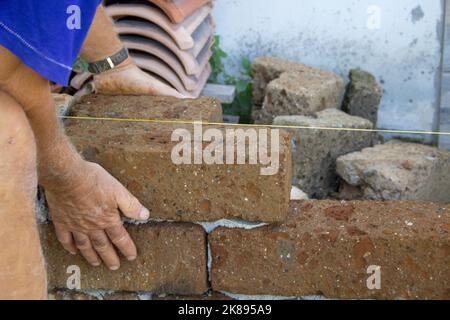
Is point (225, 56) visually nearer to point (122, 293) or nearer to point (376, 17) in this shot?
point (376, 17)

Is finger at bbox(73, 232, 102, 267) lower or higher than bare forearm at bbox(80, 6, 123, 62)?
lower

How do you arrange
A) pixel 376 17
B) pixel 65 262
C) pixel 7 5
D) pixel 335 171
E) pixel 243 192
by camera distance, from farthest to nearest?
pixel 376 17 < pixel 335 171 < pixel 65 262 < pixel 243 192 < pixel 7 5

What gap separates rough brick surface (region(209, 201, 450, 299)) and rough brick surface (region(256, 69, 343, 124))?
6.30ft

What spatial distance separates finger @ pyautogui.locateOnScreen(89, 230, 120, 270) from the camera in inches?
112

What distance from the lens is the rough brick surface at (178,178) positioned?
9.05ft

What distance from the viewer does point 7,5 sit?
2123 millimetres

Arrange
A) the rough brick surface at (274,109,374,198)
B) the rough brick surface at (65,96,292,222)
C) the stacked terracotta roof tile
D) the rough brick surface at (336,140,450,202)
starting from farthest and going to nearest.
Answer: the stacked terracotta roof tile, the rough brick surface at (274,109,374,198), the rough brick surface at (336,140,450,202), the rough brick surface at (65,96,292,222)

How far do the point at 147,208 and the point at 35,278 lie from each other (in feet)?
2.34

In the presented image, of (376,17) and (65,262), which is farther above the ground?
(376,17)

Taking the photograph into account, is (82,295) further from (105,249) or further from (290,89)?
(290,89)

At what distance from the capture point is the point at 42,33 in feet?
7.16

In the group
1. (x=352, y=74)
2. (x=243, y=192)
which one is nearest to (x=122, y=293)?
(x=243, y=192)

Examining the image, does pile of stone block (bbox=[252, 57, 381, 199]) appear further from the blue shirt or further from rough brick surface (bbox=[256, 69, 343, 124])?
the blue shirt

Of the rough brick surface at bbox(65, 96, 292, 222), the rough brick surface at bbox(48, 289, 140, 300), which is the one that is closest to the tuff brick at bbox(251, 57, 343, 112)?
the rough brick surface at bbox(65, 96, 292, 222)
